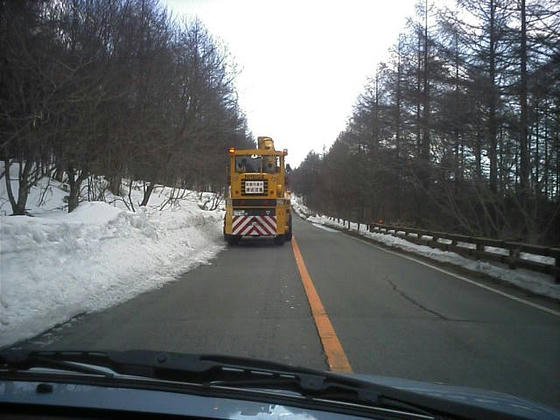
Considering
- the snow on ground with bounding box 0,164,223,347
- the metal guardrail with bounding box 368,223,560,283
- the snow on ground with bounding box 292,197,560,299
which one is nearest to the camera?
the snow on ground with bounding box 0,164,223,347

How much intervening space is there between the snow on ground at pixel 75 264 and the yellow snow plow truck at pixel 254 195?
5.85m

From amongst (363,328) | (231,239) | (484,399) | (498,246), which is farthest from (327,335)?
(231,239)

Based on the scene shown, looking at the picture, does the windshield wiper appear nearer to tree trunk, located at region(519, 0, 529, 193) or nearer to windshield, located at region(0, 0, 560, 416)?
windshield, located at region(0, 0, 560, 416)

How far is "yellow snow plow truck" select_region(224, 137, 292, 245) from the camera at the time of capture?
2222 cm

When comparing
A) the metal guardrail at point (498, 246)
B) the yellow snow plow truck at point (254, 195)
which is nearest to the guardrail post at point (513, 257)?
the metal guardrail at point (498, 246)

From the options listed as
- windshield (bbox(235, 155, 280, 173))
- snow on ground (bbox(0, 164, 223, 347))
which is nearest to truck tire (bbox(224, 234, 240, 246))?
windshield (bbox(235, 155, 280, 173))

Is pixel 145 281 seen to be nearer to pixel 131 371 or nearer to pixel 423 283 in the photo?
pixel 423 283

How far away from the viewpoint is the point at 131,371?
3232 millimetres

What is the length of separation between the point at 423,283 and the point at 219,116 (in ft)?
64.2

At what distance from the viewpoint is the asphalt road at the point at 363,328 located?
18.0ft

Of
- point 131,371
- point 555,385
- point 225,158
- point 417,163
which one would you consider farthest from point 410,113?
point 131,371

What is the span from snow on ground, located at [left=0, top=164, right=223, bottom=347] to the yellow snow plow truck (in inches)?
230

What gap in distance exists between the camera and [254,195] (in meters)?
22.3

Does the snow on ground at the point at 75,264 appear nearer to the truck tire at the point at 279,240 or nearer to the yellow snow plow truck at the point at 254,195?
the yellow snow plow truck at the point at 254,195
